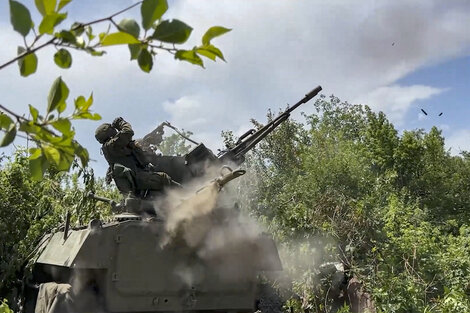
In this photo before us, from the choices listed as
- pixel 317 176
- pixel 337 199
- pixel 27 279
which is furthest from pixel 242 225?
pixel 317 176

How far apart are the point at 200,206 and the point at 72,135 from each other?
609cm

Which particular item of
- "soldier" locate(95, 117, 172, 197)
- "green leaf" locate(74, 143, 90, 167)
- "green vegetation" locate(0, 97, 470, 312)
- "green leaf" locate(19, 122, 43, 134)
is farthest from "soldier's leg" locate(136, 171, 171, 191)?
"green leaf" locate(19, 122, 43, 134)

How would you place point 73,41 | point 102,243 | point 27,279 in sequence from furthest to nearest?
point 27,279 → point 102,243 → point 73,41

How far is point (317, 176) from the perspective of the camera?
17.3 meters

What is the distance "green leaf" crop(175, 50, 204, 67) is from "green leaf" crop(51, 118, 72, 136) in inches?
13.1

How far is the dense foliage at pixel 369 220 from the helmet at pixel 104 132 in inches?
182

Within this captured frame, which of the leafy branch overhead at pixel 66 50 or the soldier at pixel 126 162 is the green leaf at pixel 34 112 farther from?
the soldier at pixel 126 162

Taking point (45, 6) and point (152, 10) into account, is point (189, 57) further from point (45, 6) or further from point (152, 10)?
point (45, 6)

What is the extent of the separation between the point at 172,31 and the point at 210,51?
151 mm

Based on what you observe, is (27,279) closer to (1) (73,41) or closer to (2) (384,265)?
(2) (384,265)

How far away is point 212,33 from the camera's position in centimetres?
141

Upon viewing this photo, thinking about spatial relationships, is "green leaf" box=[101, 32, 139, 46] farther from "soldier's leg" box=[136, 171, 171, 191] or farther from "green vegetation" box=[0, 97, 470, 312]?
"green vegetation" box=[0, 97, 470, 312]

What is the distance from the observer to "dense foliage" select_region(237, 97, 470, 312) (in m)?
9.47

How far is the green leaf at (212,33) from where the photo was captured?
1386 millimetres
